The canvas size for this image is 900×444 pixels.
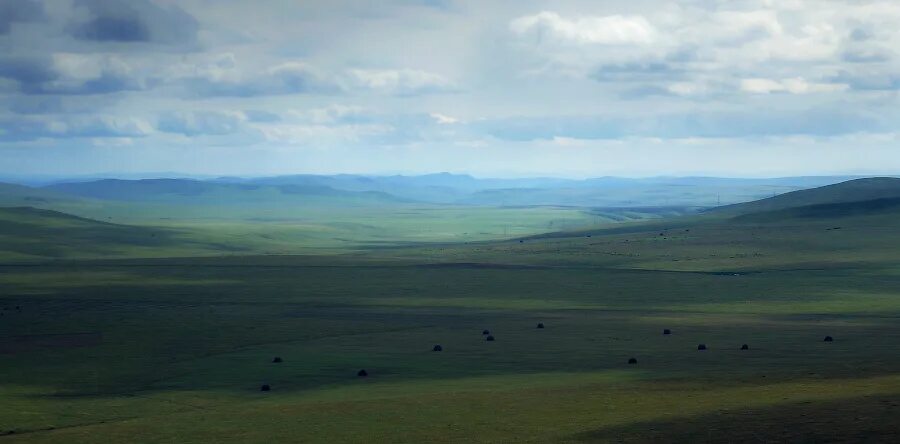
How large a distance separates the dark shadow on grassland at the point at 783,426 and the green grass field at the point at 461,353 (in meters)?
0.18

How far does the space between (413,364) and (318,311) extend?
145ft

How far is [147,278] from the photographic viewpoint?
168 metres

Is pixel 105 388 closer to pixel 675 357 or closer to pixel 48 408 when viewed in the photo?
pixel 48 408

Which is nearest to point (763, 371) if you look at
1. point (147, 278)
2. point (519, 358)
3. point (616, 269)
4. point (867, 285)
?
point (519, 358)

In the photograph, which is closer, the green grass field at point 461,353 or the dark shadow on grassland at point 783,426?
the dark shadow on grassland at point 783,426

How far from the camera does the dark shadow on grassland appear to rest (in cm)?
4859

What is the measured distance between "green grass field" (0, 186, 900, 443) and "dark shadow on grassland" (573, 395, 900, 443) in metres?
0.18

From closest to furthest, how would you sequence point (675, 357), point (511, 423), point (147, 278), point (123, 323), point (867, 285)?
1. point (511, 423)
2. point (675, 357)
3. point (123, 323)
4. point (867, 285)
5. point (147, 278)

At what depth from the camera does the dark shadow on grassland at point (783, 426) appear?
48.6m

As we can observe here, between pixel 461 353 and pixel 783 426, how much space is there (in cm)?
4004

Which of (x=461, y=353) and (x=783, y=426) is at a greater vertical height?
(x=783, y=426)

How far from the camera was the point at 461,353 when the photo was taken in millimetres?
88688

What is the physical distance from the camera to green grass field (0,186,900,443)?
185 feet

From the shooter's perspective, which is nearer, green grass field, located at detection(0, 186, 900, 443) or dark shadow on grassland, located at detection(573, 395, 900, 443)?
dark shadow on grassland, located at detection(573, 395, 900, 443)
